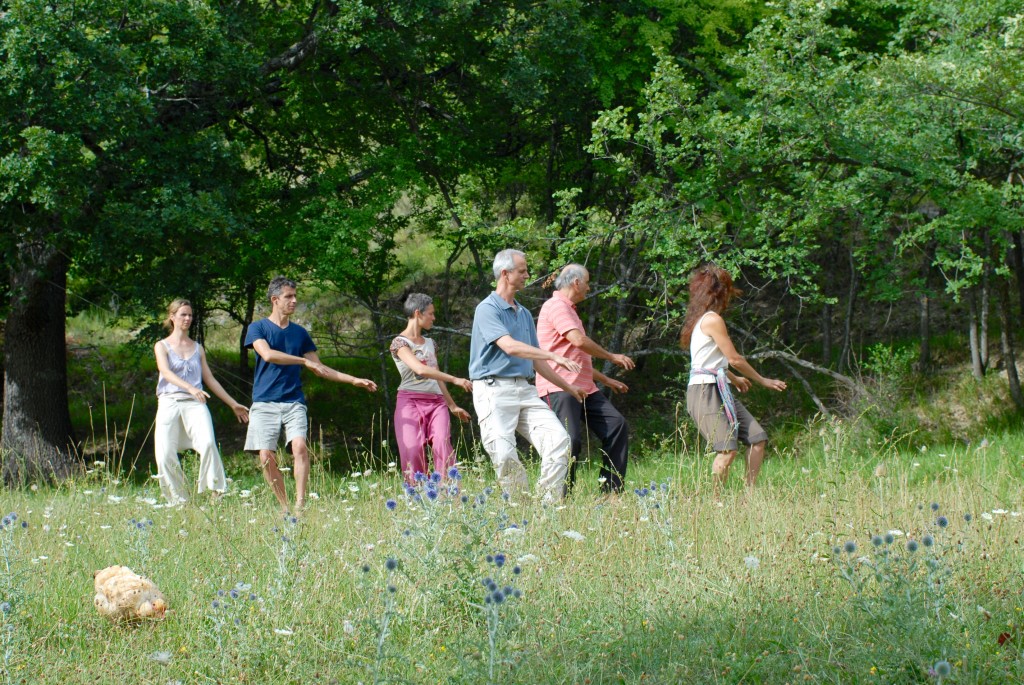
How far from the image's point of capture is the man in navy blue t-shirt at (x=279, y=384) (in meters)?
7.59

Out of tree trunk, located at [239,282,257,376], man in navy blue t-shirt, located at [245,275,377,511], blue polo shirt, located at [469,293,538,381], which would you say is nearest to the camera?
blue polo shirt, located at [469,293,538,381]

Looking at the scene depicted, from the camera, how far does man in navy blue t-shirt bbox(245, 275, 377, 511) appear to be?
7594 mm

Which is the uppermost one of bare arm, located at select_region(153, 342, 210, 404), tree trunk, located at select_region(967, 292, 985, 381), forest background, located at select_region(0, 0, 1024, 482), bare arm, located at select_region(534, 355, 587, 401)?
forest background, located at select_region(0, 0, 1024, 482)

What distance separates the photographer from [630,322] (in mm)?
16609

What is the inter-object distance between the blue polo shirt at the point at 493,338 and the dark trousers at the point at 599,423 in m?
0.45

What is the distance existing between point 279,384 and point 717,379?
325cm

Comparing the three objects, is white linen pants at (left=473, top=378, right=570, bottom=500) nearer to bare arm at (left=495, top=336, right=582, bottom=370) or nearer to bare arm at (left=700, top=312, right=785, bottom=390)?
bare arm at (left=495, top=336, right=582, bottom=370)

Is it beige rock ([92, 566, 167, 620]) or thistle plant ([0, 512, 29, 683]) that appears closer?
thistle plant ([0, 512, 29, 683])

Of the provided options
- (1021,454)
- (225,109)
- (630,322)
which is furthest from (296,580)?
(630,322)

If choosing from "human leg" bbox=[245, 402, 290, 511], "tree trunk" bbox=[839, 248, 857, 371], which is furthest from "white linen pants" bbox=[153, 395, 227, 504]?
"tree trunk" bbox=[839, 248, 857, 371]

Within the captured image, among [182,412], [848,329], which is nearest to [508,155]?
[848,329]

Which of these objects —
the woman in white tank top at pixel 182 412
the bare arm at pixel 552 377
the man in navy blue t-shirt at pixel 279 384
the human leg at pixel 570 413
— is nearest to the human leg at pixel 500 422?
the bare arm at pixel 552 377

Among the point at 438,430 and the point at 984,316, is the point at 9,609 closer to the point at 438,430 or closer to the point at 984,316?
the point at 438,430

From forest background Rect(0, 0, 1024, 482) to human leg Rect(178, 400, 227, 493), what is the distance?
357 cm
